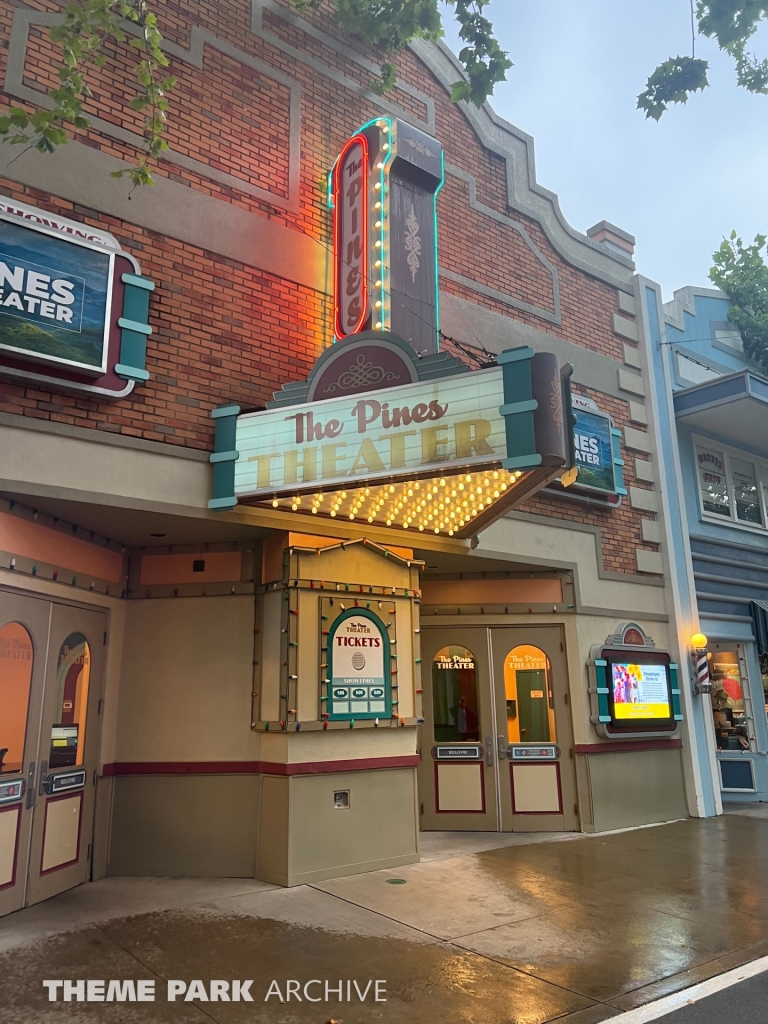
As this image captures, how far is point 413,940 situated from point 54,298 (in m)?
6.52

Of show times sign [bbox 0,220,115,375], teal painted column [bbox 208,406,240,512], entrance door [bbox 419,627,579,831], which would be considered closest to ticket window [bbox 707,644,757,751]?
entrance door [bbox 419,627,579,831]

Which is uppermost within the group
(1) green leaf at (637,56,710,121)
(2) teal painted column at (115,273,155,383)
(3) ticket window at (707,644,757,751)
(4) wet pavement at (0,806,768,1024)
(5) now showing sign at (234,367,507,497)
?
(1) green leaf at (637,56,710,121)

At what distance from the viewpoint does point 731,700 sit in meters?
14.4

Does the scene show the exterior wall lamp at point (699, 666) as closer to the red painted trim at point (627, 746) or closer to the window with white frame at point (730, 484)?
the red painted trim at point (627, 746)

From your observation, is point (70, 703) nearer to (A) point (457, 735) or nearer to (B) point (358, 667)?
(B) point (358, 667)

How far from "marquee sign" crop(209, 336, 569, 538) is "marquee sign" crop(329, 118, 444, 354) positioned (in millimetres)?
1793

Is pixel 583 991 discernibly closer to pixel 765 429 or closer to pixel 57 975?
pixel 57 975

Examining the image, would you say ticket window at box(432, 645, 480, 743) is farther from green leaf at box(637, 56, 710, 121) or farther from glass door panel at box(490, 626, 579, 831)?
green leaf at box(637, 56, 710, 121)

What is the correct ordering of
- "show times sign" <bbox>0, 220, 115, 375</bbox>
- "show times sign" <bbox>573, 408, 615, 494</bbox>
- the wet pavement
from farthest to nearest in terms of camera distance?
"show times sign" <bbox>573, 408, 615, 494</bbox>
"show times sign" <bbox>0, 220, 115, 375</bbox>
the wet pavement

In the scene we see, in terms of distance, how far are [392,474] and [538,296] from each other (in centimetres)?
668

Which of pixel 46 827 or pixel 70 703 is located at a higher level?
pixel 70 703

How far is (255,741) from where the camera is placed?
8711 mm

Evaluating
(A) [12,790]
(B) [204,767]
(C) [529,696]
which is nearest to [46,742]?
(A) [12,790]

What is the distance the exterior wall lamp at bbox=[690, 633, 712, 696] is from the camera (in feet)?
40.8
